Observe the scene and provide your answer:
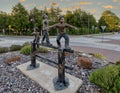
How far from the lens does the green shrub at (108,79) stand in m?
4.66

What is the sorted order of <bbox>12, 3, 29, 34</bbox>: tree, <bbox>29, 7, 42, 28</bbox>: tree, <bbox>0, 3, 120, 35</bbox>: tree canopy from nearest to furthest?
<bbox>29, 7, 42, 28</bbox>: tree, <bbox>12, 3, 29, 34</bbox>: tree, <bbox>0, 3, 120, 35</bbox>: tree canopy

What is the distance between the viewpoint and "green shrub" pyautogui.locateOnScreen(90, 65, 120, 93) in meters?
4.66

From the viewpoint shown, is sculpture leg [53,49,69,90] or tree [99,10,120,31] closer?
sculpture leg [53,49,69,90]

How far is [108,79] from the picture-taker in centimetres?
488

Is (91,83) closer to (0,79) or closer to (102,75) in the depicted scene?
(102,75)

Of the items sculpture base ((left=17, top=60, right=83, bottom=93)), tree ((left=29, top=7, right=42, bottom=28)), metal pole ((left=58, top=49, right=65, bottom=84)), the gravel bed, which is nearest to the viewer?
metal pole ((left=58, top=49, right=65, bottom=84))

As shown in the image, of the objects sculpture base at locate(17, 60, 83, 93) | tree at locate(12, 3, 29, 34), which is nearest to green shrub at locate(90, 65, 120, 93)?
sculpture base at locate(17, 60, 83, 93)

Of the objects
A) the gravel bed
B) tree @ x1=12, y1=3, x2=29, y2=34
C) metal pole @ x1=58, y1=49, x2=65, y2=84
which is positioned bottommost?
the gravel bed

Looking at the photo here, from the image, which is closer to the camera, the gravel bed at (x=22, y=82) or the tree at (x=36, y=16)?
the gravel bed at (x=22, y=82)

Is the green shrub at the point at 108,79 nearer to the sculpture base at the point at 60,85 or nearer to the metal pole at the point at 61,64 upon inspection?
the sculpture base at the point at 60,85

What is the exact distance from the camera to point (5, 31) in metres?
45.2

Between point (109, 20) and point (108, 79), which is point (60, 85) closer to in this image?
point (108, 79)

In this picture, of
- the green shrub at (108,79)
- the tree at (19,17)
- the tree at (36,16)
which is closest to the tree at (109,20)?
the tree at (36,16)

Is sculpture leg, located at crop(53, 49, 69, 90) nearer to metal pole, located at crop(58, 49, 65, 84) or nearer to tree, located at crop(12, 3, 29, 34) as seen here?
metal pole, located at crop(58, 49, 65, 84)
